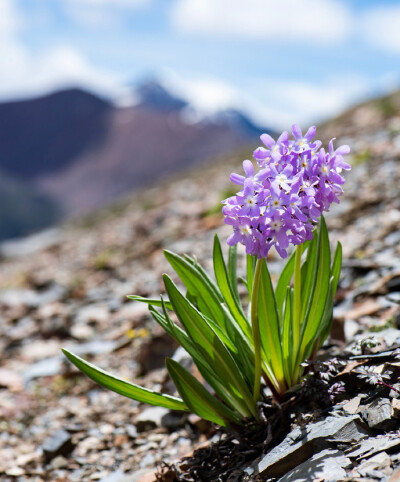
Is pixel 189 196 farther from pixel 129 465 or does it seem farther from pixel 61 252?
pixel 129 465

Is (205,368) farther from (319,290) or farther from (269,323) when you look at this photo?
(319,290)

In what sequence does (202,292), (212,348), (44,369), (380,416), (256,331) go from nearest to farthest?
(380,416) → (256,331) → (212,348) → (202,292) → (44,369)

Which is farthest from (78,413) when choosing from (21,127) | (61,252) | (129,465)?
(21,127)

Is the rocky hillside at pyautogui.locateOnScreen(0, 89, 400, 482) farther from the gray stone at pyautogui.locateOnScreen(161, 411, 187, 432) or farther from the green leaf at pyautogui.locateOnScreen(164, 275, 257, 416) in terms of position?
the green leaf at pyautogui.locateOnScreen(164, 275, 257, 416)

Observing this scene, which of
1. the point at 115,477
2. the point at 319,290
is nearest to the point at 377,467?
the point at 319,290

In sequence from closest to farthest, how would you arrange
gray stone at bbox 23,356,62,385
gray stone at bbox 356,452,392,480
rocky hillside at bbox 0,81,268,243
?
gray stone at bbox 356,452,392,480
gray stone at bbox 23,356,62,385
rocky hillside at bbox 0,81,268,243

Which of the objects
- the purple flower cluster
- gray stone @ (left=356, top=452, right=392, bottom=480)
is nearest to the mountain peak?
the purple flower cluster
